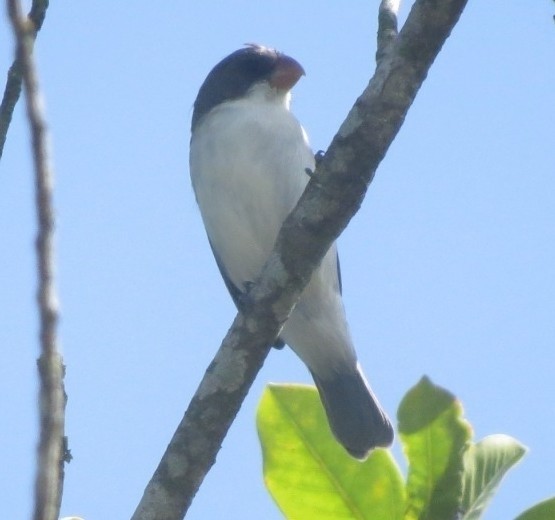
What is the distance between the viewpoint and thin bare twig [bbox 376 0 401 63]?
3818 mm

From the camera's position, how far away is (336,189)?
3143 mm

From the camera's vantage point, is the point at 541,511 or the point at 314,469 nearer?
the point at 541,511

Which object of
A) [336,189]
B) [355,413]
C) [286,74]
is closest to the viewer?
[336,189]

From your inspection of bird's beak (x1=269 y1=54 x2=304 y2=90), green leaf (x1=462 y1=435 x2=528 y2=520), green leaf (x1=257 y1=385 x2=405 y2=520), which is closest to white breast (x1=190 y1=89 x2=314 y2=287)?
bird's beak (x1=269 y1=54 x2=304 y2=90)

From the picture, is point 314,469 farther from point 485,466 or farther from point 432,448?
point 485,466

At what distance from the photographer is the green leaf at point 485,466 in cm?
233

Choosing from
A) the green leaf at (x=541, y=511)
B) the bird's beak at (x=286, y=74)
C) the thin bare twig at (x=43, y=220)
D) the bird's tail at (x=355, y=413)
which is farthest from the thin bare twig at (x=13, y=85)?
the bird's beak at (x=286, y=74)

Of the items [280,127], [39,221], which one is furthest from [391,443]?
[39,221]

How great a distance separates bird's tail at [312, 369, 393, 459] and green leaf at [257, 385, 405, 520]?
6.94ft

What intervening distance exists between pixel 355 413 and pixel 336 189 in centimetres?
223

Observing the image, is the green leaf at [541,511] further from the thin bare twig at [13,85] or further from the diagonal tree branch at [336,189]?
the thin bare twig at [13,85]

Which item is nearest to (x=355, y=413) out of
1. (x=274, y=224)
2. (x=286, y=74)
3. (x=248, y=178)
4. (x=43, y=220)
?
(x=274, y=224)

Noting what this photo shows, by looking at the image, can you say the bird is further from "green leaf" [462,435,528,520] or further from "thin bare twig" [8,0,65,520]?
"thin bare twig" [8,0,65,520]

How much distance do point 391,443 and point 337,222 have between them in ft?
7.47
